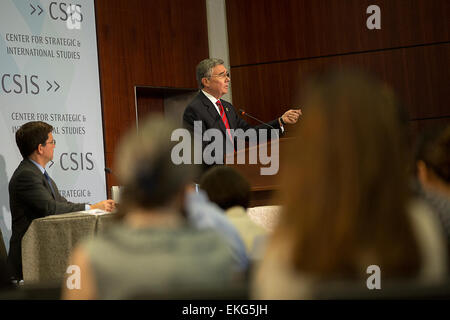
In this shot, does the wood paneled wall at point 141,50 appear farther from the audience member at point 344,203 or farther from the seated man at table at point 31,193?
A: the audience member at point 344,203

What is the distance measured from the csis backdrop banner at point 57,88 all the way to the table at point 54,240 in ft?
4.81

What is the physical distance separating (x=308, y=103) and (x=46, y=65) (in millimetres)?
5417

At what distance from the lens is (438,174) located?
5.79 feet

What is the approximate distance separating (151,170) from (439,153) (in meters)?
0.97

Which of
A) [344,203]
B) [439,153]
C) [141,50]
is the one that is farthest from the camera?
[141,50]

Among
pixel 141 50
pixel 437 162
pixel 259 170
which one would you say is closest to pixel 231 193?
pixel 437 162

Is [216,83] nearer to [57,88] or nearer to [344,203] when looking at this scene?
[57,88]

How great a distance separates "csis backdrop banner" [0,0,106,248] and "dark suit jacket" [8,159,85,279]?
1.21m

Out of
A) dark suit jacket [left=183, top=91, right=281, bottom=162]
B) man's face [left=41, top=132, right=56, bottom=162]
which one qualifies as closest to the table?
man's face [left=41, top=132, right=56, bottom=162]

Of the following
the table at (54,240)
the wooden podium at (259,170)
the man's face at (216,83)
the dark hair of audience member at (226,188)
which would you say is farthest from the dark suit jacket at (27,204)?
the dark hair of audience member at (226,188)

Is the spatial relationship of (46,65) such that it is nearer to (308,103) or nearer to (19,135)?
(19,135)

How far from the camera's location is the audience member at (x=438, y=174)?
171cm

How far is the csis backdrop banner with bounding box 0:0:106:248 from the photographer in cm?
577

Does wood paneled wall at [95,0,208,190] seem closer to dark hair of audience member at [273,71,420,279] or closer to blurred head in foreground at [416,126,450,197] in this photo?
blurred head in foreground at [416,126,450,197]
